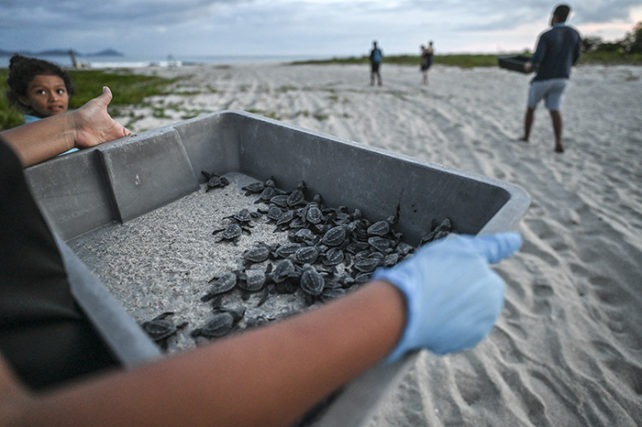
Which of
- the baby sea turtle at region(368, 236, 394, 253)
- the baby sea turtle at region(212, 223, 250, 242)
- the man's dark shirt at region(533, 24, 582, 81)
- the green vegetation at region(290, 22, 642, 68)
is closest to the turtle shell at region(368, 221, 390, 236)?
the baby sea turtle at region(368, 236, 394, 253)

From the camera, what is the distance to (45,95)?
89.8 inches

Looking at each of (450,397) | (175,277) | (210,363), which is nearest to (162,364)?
(210,363)

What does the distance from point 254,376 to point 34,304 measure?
21.6 inches

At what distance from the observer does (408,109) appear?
7137mm

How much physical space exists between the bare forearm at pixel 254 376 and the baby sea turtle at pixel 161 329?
2.46 ft

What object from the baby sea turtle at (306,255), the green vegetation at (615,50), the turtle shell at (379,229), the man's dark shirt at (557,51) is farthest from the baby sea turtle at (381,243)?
the green vegetation at (615,50)

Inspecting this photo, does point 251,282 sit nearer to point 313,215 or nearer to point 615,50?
point 313,215

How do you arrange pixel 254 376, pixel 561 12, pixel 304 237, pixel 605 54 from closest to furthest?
pixel 254 376 < pixel 304 237 < pixel 561 12 < pixel 605 54

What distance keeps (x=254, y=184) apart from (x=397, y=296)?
1.64 m

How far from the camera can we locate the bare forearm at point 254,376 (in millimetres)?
443

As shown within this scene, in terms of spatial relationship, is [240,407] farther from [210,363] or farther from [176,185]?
[176,185]

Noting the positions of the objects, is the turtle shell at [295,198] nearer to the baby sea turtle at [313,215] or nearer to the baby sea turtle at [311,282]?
the baby sea turtle at [313,215]

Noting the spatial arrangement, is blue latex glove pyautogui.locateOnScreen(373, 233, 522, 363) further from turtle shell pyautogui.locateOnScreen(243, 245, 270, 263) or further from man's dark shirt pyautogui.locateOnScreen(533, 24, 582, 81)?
man's dark shirt pyautogui.locateOnScreen(533, 24, 582, 81)

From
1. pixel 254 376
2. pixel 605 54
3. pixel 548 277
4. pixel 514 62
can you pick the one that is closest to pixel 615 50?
pixel 605 54
